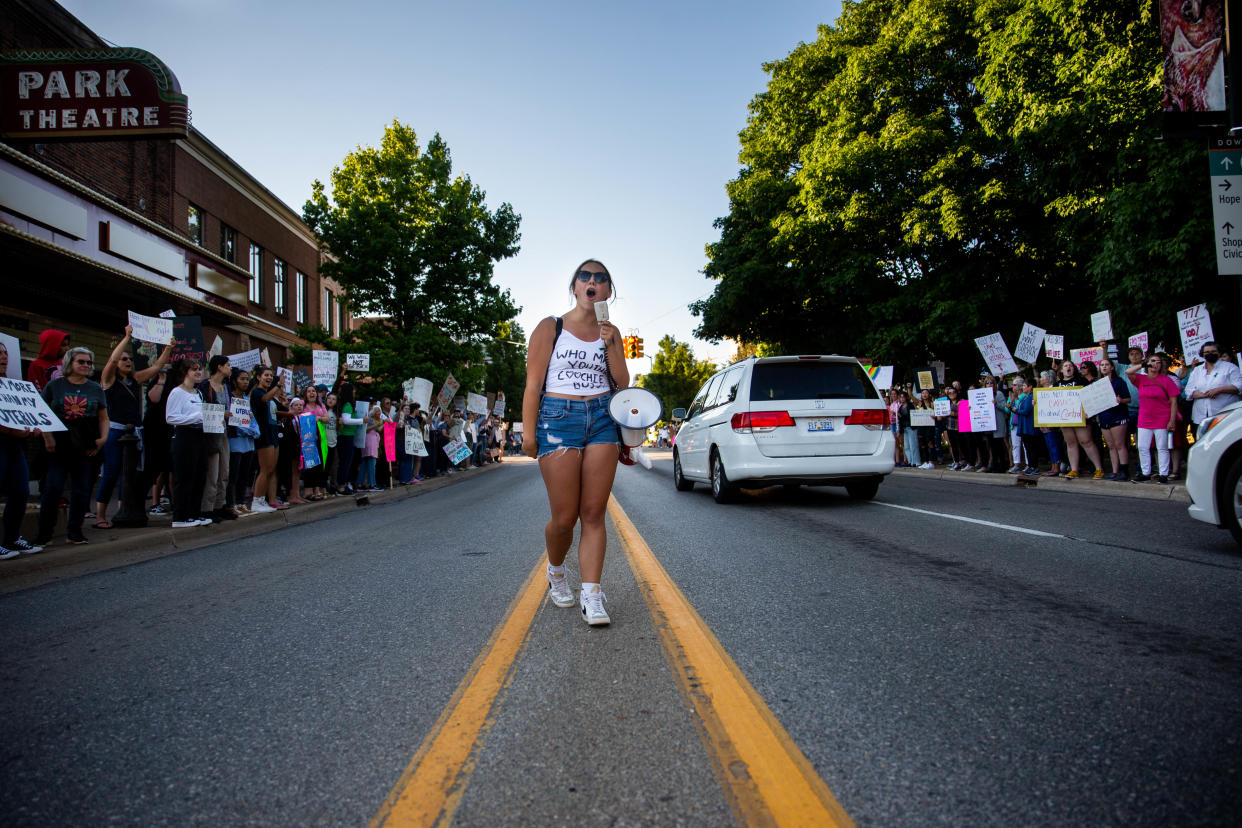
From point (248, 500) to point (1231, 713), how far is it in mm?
11649

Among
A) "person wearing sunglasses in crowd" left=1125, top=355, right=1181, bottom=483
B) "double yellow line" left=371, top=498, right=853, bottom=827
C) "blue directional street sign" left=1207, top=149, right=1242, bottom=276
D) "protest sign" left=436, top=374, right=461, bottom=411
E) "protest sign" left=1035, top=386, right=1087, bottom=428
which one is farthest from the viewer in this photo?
"protest sign" left=436, top=374, right=461, bottom=411

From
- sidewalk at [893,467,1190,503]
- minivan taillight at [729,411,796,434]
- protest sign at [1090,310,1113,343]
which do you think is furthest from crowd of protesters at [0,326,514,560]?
protest sign at [1090,310,1113,343]

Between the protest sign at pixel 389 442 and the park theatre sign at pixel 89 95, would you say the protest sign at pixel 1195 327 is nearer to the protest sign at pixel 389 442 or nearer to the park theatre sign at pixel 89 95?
the protest sign at pixel 389 442

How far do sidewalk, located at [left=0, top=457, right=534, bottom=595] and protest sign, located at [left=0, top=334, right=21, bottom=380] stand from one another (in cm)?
167

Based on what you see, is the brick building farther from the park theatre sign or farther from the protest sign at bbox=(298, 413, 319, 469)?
the protest sign at bbox=(298, 413, 319, 469)

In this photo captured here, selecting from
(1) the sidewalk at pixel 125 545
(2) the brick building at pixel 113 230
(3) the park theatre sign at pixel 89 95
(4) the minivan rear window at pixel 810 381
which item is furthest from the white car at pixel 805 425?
(3) the park theatre sign at pixel 89 95

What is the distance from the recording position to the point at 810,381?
29.3 ft

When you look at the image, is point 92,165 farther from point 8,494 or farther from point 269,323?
point 8,494

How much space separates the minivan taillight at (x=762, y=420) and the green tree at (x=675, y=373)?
78337 millimetres

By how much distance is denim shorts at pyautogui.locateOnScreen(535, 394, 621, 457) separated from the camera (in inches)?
152

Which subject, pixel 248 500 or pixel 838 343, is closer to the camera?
pixel 248 500

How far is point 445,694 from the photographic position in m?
2.78

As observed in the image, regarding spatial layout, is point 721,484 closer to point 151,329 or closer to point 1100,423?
point 1100,423

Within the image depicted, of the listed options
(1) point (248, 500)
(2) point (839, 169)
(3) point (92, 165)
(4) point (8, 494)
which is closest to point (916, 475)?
(2) point (839, 169)
